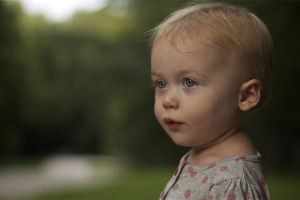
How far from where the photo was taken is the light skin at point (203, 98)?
1078mm

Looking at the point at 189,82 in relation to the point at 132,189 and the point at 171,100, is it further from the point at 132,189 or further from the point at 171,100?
the point at 132,189

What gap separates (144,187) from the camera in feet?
19.9

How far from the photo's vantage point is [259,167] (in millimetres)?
1114

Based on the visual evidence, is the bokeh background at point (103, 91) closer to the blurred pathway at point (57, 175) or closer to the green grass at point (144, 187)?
the green grass at point (144, 187)

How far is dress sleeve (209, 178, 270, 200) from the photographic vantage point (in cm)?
99

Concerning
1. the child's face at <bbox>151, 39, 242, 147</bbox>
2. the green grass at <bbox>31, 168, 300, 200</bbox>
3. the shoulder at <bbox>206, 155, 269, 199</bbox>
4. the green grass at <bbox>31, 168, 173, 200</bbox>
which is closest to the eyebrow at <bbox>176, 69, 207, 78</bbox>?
the child's face at <bbox>151, 39, 242, 147</bbox>

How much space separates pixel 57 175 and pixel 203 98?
7.47m

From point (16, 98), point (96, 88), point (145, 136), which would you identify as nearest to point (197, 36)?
point (145, 136)

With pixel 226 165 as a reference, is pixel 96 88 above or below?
above

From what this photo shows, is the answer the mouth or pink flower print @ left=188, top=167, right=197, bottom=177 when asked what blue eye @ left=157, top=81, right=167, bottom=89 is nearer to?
the mouth

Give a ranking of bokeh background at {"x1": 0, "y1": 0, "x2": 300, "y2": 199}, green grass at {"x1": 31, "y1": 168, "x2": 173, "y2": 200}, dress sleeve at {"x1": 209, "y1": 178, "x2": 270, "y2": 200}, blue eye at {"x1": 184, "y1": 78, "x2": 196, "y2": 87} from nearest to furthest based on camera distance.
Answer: dress sleeve at {"x1": 209, "y1": 178, "x2": 270, "y2": 200}, blue eye at {"x1": 184, "y1": 78, "x2": 196, "y2": 87}, bokeh background at {"x1": 0, "y1": 0, "x2": 300, "y2": 199}, green grass at {"x1": 31, "y1": 168, "x2": 173, "y2": 200}

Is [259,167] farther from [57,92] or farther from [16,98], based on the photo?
[57,92]

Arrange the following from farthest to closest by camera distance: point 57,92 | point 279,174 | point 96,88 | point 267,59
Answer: point 57,92, point 96,88, point 279,174, point 267,59

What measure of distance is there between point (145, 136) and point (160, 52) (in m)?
5.70
